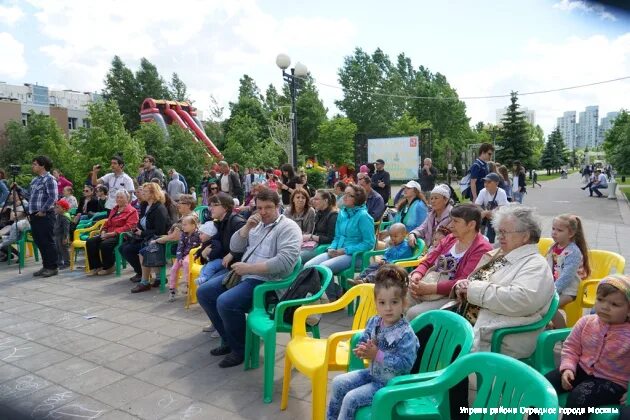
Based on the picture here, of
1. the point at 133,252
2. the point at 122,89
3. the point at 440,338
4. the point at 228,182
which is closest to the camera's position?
the point at 440,338

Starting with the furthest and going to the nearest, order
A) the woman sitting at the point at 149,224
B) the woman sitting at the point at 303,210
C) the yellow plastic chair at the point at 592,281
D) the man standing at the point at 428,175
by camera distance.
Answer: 1. the man standing at the point at 428,175
2. the woman sitting at the point at 149,224
3. the woman sitting at the point at 303,210
4. the yellow plastic chair at the point at 592,281

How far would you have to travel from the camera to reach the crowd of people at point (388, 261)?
2289 millimetres

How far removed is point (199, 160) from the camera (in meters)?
22.1

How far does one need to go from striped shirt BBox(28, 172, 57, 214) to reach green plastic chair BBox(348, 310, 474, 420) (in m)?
6.19

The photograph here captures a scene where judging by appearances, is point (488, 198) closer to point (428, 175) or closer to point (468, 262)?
point (468, 262)

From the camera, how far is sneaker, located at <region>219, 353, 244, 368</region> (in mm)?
3756

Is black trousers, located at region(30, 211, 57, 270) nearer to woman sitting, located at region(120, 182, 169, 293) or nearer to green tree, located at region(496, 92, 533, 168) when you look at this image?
woman sitting, located at region(120, 182, 169, 293)

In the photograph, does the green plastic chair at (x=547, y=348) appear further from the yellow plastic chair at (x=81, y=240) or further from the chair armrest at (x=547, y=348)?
the yellow plastic chair at (x=81, y=240)

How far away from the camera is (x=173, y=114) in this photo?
3841 centimetres

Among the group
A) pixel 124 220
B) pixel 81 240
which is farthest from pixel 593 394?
pixel 81 240

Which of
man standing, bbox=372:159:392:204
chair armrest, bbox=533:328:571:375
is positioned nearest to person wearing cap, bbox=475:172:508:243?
man standing, bbox=372:159:392:204

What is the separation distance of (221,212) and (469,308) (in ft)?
8.63

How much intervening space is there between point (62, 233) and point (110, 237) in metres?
1.38

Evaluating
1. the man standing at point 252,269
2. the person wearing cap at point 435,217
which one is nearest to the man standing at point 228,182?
the person wearing cap at point 435,217
